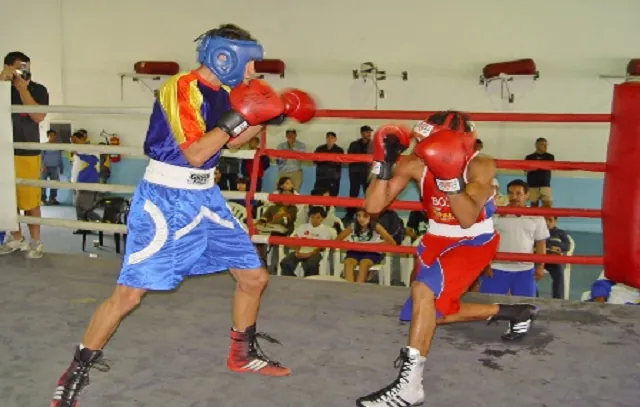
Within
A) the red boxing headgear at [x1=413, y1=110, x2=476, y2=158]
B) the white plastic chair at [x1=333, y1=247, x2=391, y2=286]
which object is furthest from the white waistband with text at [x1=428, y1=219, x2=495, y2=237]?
the white plastic chair at [x1=333, y1=247, x2=391, y2=286]

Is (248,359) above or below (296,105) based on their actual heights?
below

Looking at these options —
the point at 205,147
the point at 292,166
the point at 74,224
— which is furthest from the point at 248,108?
the point at 292,166

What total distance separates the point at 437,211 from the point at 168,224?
0.99 metres

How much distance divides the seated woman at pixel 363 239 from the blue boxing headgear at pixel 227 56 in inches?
117

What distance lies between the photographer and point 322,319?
122 inches

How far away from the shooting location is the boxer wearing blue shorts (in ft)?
6.83

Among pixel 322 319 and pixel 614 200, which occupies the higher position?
pixel 614 200

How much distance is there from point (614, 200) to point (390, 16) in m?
6.50

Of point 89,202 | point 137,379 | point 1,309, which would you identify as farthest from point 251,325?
point 89,202

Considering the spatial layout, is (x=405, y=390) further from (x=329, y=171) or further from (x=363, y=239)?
(x=329, y=171)

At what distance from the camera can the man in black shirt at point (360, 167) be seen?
878cm

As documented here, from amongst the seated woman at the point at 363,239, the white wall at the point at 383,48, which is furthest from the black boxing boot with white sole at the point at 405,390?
the white wall at the point at 383,48

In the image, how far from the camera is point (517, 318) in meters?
2.84

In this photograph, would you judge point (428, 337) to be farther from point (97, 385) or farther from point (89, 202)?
point (89, 202)
